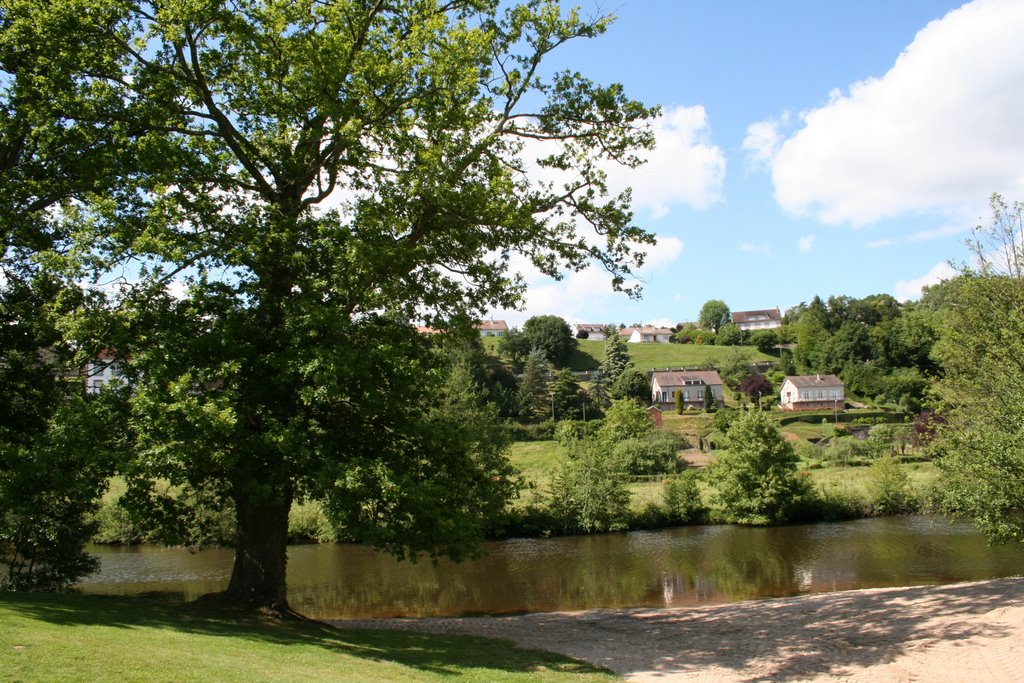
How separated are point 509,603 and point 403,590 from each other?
4.01 meters

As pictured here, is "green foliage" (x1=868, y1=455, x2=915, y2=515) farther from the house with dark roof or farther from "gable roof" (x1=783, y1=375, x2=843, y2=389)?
the house with dark roof

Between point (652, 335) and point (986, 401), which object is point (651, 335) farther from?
point (986, 401)

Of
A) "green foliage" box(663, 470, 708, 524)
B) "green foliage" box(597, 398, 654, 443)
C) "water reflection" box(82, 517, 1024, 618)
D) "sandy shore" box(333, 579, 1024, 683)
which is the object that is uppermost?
"green foliage" box(597, 398, 654, 443)

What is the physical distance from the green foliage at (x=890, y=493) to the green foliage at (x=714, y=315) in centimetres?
11518

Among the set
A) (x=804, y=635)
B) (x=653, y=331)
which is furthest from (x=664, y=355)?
(x=804, y=635)

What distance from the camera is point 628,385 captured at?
82.4 meters

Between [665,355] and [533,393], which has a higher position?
[665,355]

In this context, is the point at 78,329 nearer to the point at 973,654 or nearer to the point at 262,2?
the point at 262,2

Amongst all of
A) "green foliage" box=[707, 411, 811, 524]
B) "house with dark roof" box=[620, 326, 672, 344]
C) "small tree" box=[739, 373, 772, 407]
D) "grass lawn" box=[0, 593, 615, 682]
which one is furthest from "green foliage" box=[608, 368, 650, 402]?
"grass lawn" box=[0, 593, 615, 682]

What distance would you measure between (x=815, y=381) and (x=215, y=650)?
88256 mm

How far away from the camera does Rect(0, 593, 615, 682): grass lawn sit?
8242 mm

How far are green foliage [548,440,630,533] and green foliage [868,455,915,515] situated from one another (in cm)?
1415

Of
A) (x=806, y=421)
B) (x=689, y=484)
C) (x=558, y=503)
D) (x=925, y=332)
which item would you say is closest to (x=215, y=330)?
(x=558, y=503)

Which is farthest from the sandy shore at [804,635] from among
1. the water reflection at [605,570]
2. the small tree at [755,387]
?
the small tree at [755,387]
